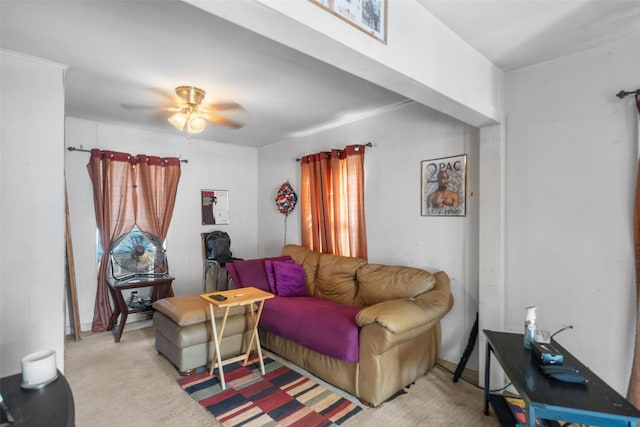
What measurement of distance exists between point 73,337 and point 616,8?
5.22 m

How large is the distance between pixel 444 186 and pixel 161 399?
9.26 feet

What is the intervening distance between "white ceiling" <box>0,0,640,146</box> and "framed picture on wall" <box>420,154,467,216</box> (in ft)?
2.38

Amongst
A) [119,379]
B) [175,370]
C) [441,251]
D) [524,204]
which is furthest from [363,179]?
[119,379]

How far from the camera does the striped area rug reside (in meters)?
2.07

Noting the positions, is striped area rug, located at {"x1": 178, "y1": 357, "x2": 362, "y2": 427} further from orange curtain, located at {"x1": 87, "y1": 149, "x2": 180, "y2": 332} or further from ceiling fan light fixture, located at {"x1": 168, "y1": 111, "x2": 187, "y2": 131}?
ceiling fan light fixture, located at {"x1": 168, "y1": 111, "x2": 187, "y2": 131}

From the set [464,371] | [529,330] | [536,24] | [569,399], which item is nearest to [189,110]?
[536,24]

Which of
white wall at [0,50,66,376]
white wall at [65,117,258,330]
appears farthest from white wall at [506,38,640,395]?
white wall at [65,117,258,330]

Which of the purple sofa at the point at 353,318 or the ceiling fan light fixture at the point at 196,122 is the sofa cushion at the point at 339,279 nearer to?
the purple sofa at the point at 353,318

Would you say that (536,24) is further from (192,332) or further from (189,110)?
(192,332)

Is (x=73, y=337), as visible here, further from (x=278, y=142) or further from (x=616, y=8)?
(x=616, y=8)

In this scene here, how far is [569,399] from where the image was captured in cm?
134

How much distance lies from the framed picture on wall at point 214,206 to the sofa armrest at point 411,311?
3057 mm

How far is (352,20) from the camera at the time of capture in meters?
1.27

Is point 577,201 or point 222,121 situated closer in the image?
point 577,201
